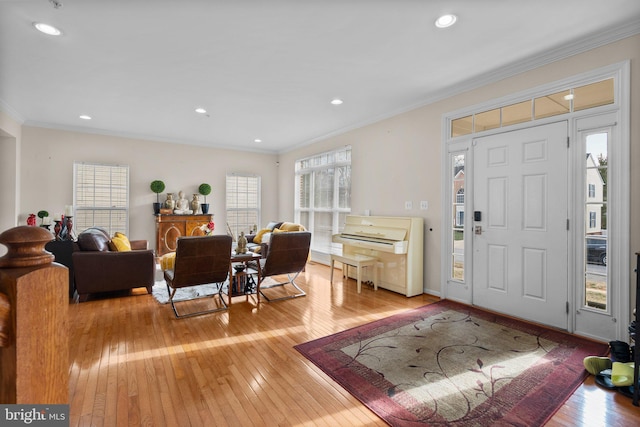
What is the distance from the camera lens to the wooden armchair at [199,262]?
3312mm

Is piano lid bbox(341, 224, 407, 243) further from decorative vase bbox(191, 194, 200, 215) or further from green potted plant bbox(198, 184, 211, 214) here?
decorative vase bbox(191, 194, 200, 215)

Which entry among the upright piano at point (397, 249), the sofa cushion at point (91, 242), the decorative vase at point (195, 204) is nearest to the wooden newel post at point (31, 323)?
the upright piano at point (397, 249)

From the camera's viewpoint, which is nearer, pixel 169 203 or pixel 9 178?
pixel 9 178

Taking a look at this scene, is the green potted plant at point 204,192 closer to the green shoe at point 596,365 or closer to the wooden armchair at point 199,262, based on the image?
the wooden armchair at point 199,262

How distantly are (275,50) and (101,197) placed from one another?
17.9 ft

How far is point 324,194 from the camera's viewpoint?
671 centimetres

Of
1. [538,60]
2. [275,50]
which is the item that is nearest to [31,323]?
[275,50]

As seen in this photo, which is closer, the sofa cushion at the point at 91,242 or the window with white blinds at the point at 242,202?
the sofa cushion at the point at 91,242

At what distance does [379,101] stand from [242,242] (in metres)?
2.91

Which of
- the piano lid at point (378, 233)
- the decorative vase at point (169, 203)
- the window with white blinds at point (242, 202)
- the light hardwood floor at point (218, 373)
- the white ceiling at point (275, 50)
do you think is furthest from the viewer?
the window with white blinds at point (242, 202)

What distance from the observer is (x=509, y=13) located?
250 cm

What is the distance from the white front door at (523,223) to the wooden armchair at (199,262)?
3112 millimetres

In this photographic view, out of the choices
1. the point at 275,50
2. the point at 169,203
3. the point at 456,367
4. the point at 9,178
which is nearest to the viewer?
the point at 456,367

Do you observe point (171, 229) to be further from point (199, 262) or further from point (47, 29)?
point (47, 29)
